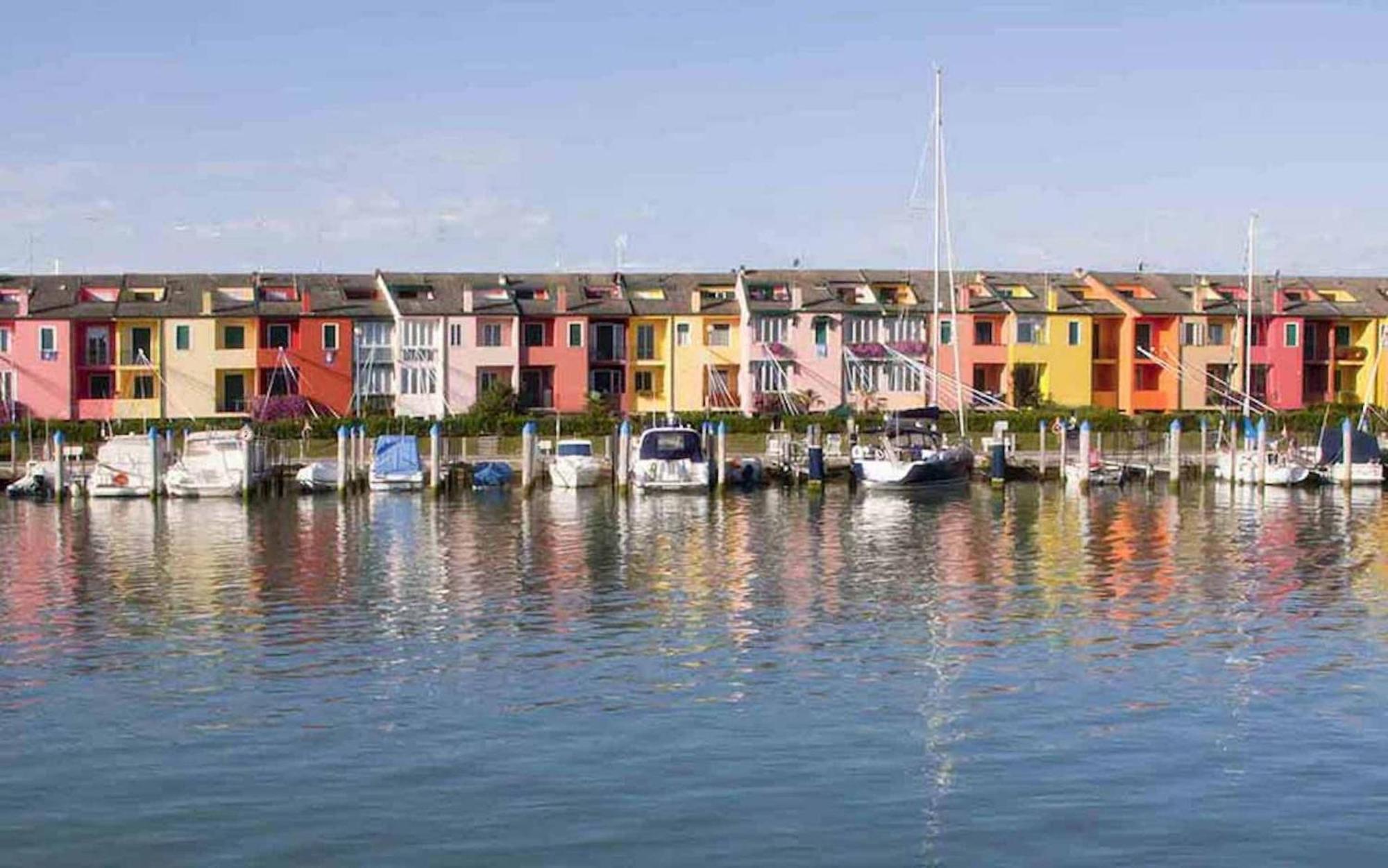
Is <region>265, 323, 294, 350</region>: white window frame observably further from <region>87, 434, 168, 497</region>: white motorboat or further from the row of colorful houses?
<region>87, 434, 168, 497</region>: white motorboat

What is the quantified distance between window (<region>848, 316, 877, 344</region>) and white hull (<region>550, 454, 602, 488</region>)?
3625 centimetres

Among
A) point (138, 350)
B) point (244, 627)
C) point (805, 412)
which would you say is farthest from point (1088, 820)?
point (138, 350)

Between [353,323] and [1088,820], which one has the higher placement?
[353,323]

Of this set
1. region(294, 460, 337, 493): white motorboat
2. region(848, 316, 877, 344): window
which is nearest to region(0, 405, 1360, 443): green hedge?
region(848, 316, 877, 344): window

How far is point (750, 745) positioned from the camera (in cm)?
2817

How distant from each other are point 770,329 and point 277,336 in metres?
29.7

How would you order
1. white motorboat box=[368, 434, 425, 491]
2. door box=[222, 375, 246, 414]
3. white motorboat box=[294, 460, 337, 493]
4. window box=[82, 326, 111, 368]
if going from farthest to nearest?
door box=[222, 375, 246, 414] < window box=[82, 326, 111, 368] < white motorboat box=[368, 434, 425, 491] < white motorboat box=[294, 460, 337, 493]

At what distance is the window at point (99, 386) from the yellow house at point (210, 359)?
→ 355 cm

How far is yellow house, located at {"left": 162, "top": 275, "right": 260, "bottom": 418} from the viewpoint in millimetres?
107938

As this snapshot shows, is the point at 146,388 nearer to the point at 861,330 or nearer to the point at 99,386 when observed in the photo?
the point at 99,386

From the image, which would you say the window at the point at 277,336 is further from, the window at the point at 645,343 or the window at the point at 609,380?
the window at the point at 645,343

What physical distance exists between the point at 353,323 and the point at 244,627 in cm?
7202

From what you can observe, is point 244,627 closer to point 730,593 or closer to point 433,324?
point 730,593

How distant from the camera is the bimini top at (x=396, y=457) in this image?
79.9 m
